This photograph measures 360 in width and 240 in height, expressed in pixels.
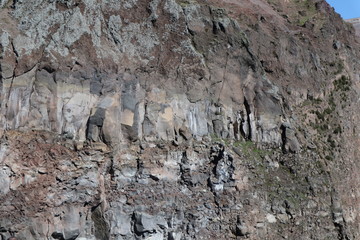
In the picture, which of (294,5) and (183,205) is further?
(294,5)

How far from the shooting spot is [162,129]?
57.0 feet

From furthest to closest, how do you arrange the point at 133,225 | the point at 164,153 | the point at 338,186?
the point at 338,186
the point at 164,153
the point at 133,225

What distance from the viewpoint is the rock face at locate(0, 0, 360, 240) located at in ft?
49.3

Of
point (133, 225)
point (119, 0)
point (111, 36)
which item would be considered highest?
point (119, 0)

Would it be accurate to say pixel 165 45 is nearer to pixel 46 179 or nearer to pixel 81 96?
pixel 81 96

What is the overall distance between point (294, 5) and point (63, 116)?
17.6 metres

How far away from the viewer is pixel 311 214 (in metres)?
19.3

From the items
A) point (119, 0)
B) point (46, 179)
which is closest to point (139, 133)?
point (46, 179)

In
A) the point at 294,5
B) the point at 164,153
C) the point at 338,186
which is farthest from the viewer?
the point at 294,5

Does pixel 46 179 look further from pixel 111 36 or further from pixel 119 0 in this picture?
pixel 119 0

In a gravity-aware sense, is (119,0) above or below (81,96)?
Answer: above

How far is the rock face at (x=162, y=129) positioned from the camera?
1503 centimetres

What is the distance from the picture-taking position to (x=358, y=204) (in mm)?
22031

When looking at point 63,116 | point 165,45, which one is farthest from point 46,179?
point 165,45
